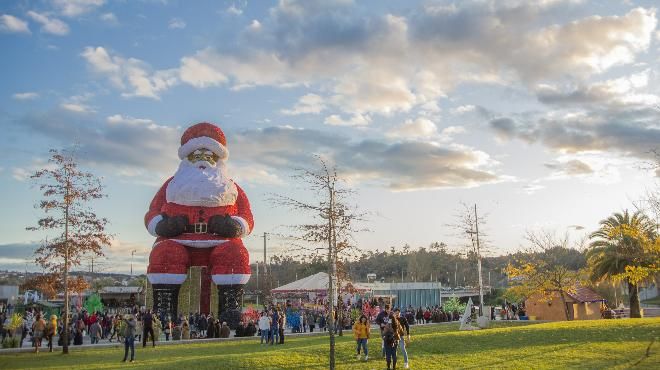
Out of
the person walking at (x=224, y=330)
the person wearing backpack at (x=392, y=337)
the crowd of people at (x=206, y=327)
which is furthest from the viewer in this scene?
the person walking at (x=224, y=330)

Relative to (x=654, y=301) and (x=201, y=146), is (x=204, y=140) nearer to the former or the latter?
(x=201, y=146)

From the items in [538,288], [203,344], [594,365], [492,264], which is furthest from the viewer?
[492,264]

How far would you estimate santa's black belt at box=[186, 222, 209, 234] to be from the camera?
26.2 m

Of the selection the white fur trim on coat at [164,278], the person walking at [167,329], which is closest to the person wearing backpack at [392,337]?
the person walking at [167,329]

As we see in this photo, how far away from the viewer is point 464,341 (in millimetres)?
18688

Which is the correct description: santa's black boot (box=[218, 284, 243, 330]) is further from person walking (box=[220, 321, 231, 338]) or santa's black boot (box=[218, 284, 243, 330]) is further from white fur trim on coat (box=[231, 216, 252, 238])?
white fur trim on coat (box=[231, 216, 252, 238])

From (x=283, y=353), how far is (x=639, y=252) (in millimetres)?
19041

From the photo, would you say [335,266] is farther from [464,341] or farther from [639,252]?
[639,252]

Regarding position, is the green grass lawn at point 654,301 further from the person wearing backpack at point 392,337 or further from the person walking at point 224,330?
the person wearing backpack at point 392,337

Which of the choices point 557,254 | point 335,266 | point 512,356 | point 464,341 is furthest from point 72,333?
point 557,254

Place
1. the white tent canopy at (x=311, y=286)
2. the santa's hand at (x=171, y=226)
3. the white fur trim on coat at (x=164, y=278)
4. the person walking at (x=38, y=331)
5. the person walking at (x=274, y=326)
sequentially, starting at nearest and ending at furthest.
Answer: the person walking at (x=38, y=331), the person walking at (x=274, y=326), the white fur trim on coat at (x=164, y=278), the santa's hand at (x=171, y=226), the white tent canopy at (x=311, y=286)

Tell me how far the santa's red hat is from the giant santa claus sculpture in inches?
1.9

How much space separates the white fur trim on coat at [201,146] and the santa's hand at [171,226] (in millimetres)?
3447

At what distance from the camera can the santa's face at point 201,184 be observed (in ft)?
84.3
